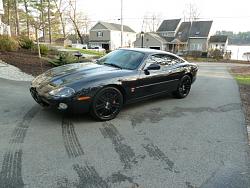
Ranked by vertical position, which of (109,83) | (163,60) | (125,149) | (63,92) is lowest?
(125,149)

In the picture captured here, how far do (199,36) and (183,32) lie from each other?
4.45 m

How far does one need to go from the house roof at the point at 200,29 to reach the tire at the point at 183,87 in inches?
1725

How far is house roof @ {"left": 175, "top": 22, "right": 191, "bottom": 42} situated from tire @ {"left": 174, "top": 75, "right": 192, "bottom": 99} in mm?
45056

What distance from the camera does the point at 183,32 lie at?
163 feet

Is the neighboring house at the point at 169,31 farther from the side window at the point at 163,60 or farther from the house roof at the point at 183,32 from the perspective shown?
the side window at the point at 163,60

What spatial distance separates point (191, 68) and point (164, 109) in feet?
6.15

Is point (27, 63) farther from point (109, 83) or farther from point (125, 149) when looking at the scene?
point (125, 149)

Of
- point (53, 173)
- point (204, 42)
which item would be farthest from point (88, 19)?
point (53, 173)

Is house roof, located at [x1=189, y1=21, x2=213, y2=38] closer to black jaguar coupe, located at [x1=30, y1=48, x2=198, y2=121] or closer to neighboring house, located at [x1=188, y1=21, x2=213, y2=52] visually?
neighboring house, located at [x1=188, y1=21, x2=213, y2=52]

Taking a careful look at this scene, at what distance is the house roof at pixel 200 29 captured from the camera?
46531 mm

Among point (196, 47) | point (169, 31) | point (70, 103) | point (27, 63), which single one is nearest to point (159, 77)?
point (70, 103)

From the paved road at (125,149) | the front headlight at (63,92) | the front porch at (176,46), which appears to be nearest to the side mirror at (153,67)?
the paved road at (125,149)

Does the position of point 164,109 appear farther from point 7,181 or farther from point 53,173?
point 7,181

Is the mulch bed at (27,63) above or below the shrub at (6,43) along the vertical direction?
below
